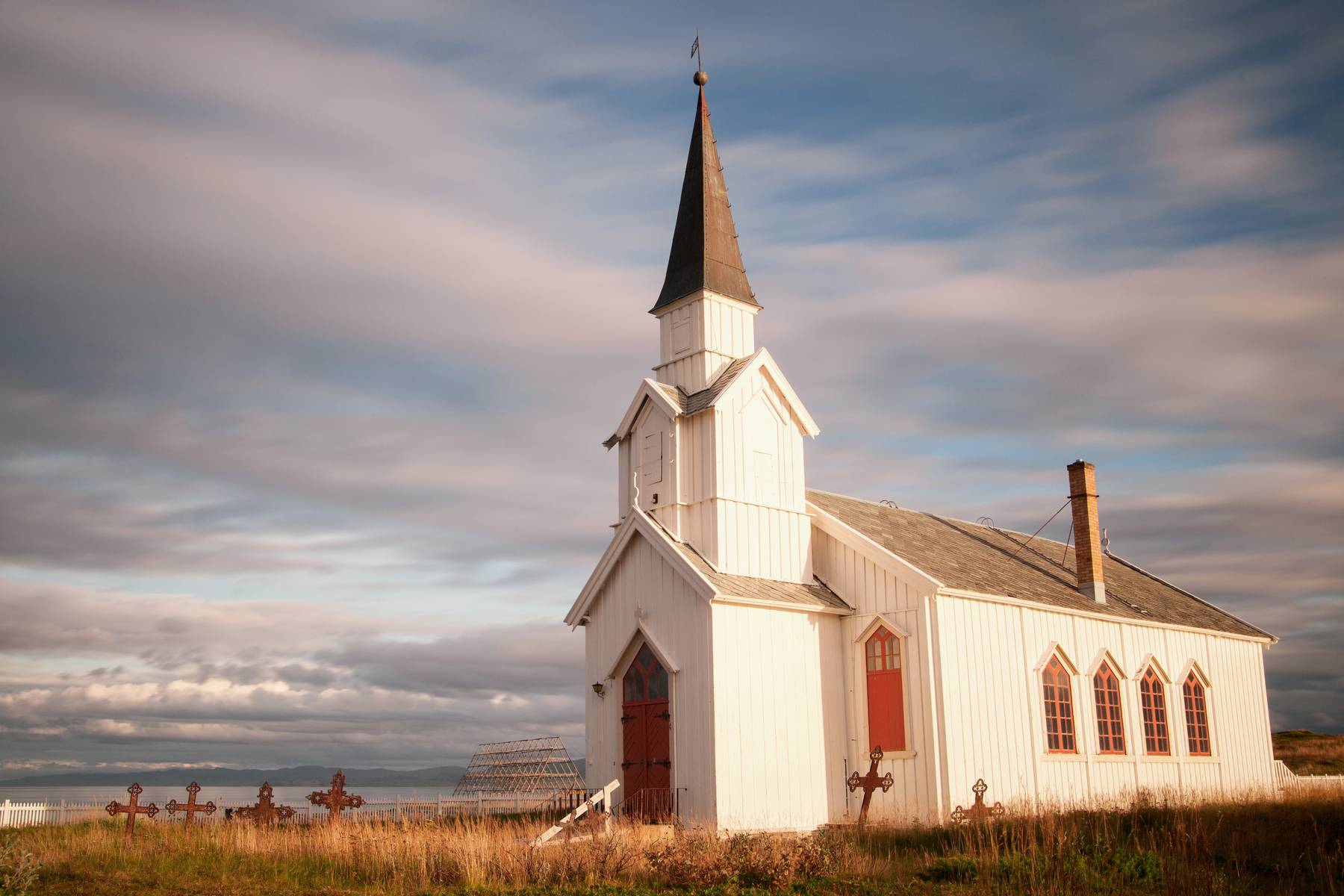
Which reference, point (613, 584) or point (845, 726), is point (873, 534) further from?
point (613, 584)

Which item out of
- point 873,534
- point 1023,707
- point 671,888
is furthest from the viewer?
point 873,534

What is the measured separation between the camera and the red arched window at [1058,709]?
25.9 m

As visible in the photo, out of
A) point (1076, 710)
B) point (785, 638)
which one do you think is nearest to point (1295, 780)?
point (1076, 710)

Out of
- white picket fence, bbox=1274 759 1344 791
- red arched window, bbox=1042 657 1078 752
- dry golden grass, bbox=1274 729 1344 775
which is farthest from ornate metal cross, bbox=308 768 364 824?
dry golden grass, bbox=1274 729 1344 775

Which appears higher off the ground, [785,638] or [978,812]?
[785,638]

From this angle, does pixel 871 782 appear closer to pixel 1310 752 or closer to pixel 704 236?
pixel 704 236

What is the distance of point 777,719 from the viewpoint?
22.8 meters

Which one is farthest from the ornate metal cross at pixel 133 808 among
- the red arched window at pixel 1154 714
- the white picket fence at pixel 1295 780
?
the white picket fence at pixel 1295 780

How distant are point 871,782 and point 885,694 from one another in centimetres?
232

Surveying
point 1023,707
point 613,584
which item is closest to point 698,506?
point 613,584

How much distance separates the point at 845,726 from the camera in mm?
24406

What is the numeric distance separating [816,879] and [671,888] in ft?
6.50

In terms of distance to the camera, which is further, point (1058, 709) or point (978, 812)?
point (1058, 709)

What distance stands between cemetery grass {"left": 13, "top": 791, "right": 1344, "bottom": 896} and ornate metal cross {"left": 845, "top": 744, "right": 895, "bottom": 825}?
283 cm
